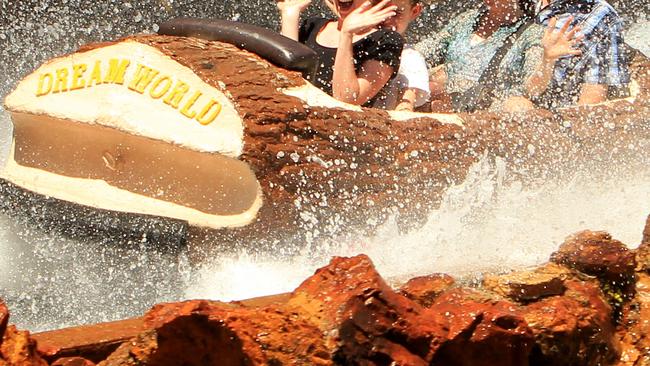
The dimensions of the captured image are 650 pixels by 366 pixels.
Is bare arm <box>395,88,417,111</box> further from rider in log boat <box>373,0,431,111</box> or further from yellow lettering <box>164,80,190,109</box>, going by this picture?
yellow lettering <box>164,80,190,109</box>

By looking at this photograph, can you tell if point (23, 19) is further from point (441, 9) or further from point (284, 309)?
point (284, 309)

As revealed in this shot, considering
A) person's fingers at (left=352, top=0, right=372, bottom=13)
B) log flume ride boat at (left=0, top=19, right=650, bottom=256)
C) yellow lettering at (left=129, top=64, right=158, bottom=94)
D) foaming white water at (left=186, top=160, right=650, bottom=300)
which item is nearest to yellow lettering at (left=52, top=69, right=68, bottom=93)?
log flume ride boat at (left=0, top=19, right=650, bottom=256)

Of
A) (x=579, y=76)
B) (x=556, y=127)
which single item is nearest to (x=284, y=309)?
(x=556, y=127)

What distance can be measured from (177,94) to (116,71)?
0.27m

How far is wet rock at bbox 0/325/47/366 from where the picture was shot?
173cm

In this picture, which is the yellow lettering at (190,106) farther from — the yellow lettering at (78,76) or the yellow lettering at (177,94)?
the yellow lettering at (78,76)

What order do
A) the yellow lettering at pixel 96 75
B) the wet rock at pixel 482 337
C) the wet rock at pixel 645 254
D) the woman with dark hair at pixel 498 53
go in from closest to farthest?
the wet rock at pixel 482 337
the wet rock at pixel 645 254
the yellow lettering at pixel 96 75
the woman with dark hair at pixel 498 53

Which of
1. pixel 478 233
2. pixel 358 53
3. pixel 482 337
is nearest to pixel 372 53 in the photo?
pixel 358 53

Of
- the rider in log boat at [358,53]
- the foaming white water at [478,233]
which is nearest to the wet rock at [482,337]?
the foaming white water at [478,233]

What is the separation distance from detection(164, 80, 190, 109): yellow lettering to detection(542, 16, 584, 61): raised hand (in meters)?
1.73

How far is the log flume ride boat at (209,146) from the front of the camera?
146 inches

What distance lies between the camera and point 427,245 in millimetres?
3678

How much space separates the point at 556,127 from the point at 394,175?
817 millimetres

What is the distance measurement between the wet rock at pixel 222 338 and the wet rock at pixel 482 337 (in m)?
0.23
